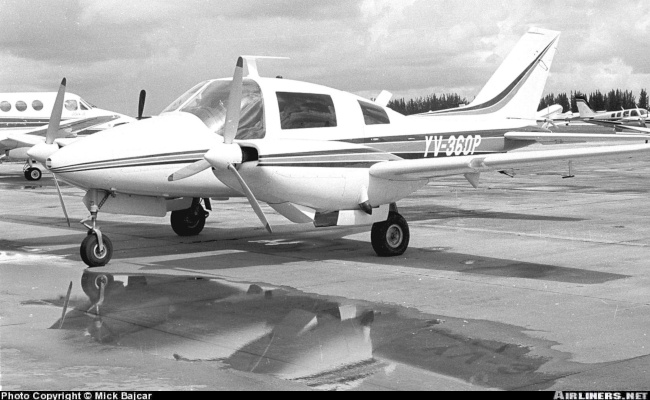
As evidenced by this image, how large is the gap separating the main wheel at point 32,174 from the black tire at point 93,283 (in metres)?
21.8

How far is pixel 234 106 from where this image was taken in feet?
34.7

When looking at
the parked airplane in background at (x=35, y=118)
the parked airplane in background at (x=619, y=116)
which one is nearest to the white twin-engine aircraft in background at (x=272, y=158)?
the parked airplane in background at (x=35, y=118)

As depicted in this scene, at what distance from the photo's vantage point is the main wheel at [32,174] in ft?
103

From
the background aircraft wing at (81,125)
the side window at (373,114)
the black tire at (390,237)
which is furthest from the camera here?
the background aircraft wing at (81,125)

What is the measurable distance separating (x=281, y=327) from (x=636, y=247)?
21.5 ft

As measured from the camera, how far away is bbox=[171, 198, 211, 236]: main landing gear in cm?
1440

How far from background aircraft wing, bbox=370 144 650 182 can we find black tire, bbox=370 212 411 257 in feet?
2.34

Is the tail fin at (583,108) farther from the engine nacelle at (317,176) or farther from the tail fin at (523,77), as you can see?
→ the engine nacelle at (317,176)

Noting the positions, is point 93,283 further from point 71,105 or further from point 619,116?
point 619,116

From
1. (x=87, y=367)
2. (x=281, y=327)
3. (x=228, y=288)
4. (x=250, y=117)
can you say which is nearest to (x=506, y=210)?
(x=250, y=117)

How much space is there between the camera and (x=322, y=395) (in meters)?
5.72

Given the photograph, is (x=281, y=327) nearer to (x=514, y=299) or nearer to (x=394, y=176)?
(x=514, y=299)

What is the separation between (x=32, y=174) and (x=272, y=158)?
23.0 m

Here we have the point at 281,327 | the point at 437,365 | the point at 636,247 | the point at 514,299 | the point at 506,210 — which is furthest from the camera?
the point at 506,210
